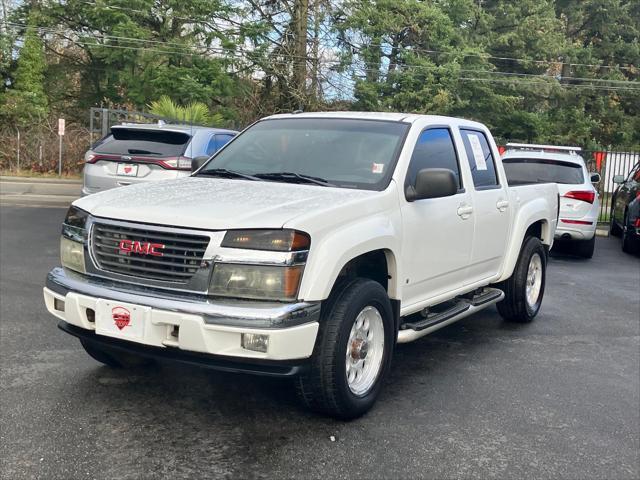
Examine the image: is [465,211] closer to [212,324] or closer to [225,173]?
[225,173]

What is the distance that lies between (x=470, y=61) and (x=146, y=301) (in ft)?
104

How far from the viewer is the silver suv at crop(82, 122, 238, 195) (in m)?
10.0

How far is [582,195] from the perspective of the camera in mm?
11242

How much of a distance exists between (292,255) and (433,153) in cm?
206

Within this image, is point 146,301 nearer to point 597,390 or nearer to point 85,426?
point 85,426

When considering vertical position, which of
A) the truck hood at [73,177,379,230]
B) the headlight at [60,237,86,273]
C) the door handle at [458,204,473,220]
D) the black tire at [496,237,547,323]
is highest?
the truck hood at [73,177,379,230]

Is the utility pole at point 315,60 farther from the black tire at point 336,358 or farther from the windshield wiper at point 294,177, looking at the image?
the black tire at point 336,358

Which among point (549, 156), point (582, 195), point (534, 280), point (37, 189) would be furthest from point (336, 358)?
point (37, 189)

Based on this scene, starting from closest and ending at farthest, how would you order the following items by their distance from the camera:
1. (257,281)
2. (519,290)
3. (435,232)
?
(257,281), (435,232), (519,290)

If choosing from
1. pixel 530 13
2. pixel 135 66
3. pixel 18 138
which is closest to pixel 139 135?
pixel 18 138

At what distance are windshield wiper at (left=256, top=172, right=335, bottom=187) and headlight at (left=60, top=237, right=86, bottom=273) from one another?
A: 132 cm

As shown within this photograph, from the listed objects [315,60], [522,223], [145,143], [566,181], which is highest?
[315,60]

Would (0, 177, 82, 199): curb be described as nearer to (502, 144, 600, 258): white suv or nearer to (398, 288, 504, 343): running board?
(502, 144, 600, 258): white suv

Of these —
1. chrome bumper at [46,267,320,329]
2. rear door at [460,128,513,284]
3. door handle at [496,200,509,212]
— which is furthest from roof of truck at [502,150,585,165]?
chrome bumper at [46,267,320,329]
